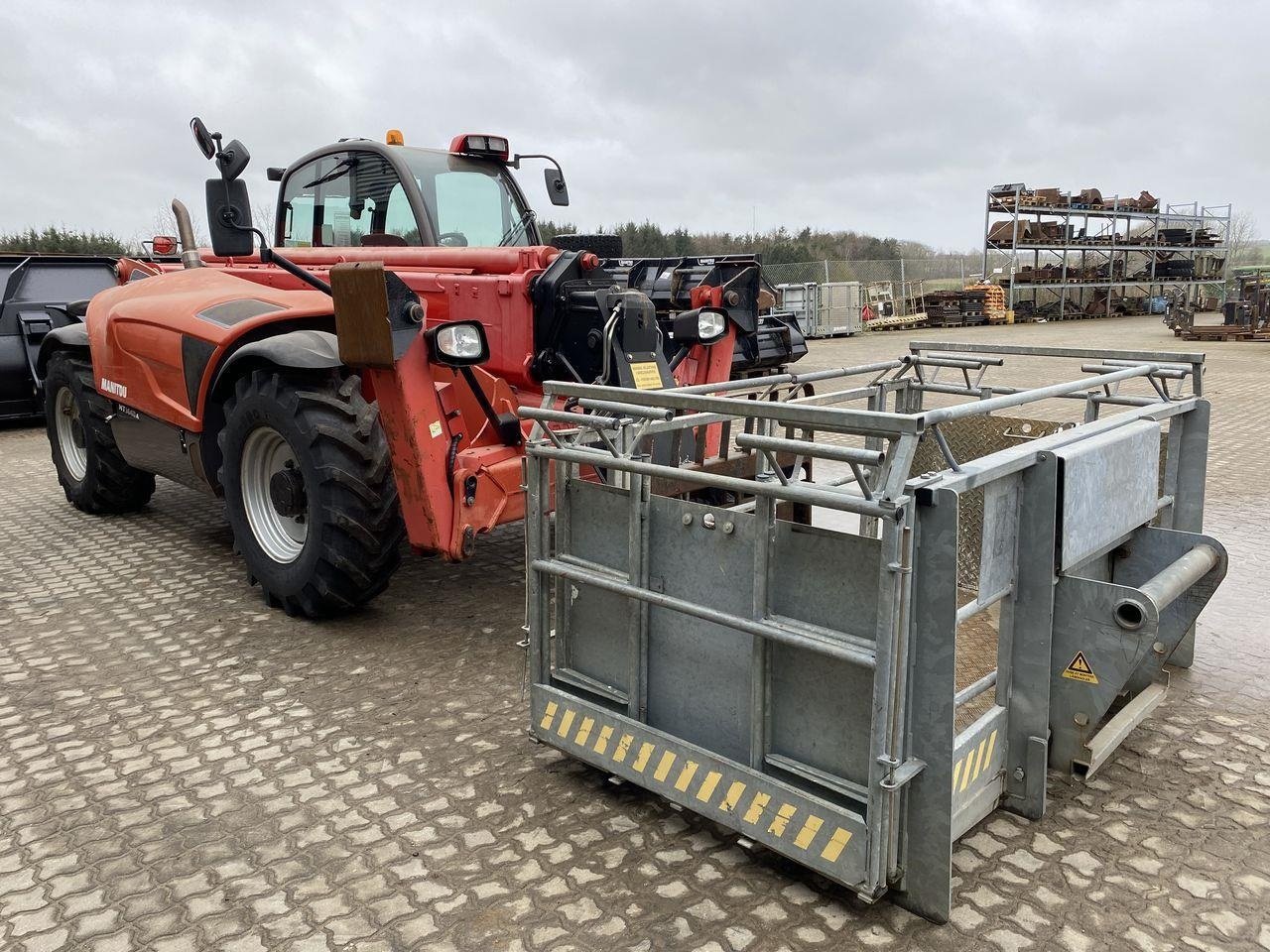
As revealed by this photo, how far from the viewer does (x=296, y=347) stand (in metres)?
4.37

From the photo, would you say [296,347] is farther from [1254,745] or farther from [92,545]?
[1254,745]

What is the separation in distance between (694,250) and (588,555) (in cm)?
3222

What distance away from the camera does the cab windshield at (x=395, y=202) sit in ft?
18.0

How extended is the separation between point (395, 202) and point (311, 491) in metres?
1.95

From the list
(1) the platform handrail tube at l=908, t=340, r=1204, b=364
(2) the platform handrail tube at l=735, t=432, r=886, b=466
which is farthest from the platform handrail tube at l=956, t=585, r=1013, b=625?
(1) the platform handrail tube at l=908, t=340, r=1204, b=364

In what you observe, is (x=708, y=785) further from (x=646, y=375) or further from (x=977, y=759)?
(x=646, y=375)

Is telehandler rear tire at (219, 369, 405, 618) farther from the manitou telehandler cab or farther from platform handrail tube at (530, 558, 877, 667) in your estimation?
platform handrail tube at (530, 558, 877, 667)

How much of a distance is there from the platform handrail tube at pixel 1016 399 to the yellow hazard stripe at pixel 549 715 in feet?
4.84

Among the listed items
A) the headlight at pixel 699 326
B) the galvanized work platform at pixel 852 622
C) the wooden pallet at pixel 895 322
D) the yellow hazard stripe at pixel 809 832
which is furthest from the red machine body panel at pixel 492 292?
the wooden pallet at pixel 895 322

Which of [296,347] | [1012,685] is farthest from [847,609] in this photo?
[296,347]

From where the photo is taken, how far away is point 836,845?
2.49m

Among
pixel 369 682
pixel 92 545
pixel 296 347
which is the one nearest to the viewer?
pixel 369 682

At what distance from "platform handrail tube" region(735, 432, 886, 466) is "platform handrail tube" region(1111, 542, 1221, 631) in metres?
0.96

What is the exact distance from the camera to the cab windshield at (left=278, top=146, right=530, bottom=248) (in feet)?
18.0
